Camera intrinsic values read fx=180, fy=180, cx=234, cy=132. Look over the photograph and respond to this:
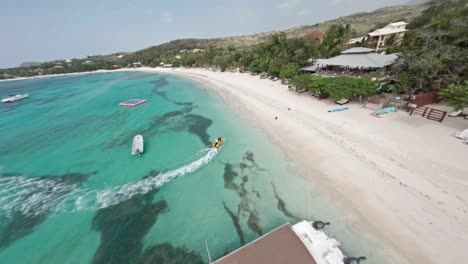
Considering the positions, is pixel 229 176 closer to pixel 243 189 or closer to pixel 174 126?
pixel 243 189

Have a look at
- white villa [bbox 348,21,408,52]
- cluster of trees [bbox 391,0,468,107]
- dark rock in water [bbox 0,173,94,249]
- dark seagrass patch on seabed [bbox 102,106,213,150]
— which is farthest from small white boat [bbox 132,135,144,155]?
white villa [bbox 348,21,408,52]

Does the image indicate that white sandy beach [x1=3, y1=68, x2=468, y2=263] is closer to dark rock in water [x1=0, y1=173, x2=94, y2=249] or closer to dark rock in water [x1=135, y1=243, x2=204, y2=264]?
dark rock in water [x1=135, y1=243, x2=204, y2=264]

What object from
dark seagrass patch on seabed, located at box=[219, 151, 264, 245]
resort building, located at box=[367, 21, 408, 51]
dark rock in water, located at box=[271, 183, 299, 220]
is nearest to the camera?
dark seagrass patch on seabed, located at box=[219, 151, 264, 245]

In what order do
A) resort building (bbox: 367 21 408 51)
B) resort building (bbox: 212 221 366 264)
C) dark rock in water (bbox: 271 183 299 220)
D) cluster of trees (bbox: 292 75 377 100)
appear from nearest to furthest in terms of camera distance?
resort building (bbox: 212 221 366 264) < dark rock in water (bbox: 271 183 299 220) < cluster of trees (bbox: 292 75 377 100) < resort building (bbox: 367 21 408 51)

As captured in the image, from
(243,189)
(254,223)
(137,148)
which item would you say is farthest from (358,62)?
(137,148)

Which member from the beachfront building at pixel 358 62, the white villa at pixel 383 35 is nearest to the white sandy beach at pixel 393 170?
the beachfront building at pixel 358 62
